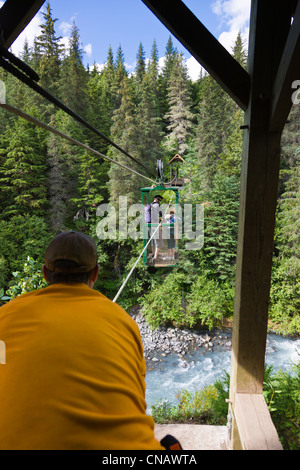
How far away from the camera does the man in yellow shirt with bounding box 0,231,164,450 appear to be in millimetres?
521

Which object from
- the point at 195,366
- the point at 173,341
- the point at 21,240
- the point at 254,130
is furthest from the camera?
the point at 21,240

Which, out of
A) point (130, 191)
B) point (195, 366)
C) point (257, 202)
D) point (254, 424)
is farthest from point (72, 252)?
point (130, 191)

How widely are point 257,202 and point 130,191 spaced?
1518cm

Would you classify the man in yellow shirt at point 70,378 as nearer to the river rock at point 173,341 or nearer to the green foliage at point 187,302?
the river rock at point 173,341

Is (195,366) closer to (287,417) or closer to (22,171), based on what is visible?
(287,417)

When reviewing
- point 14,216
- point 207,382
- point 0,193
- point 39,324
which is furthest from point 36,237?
point 39,324

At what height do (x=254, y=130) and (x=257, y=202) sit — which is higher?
(x=254, y=130)

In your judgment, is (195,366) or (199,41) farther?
(195,366)

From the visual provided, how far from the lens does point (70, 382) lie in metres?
0.56

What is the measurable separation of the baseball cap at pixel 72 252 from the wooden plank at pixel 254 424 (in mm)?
1030

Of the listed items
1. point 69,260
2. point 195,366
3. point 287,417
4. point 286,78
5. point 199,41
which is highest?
point 199,41

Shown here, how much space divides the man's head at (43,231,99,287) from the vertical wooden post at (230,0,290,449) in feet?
2.68

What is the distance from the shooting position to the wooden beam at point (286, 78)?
93cm

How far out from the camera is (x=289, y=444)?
326 cm
